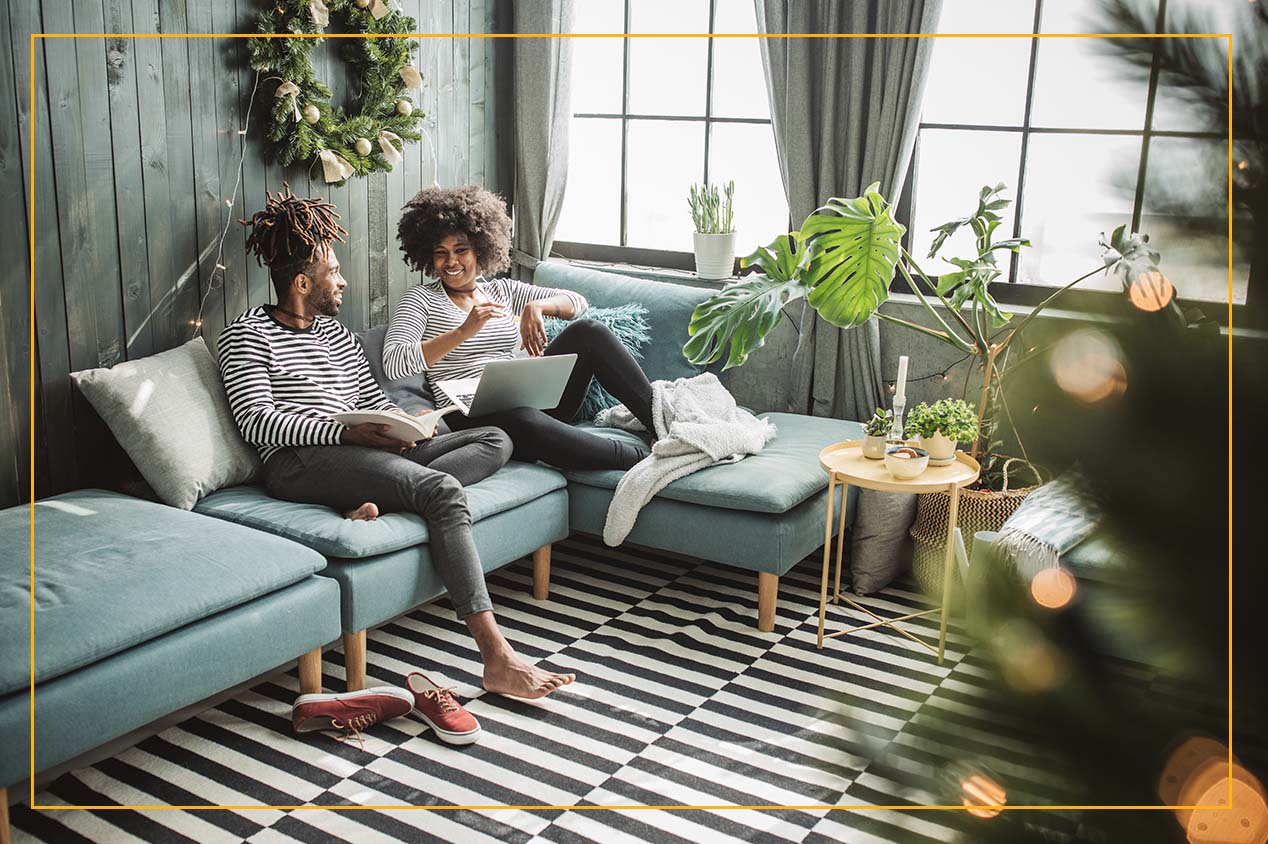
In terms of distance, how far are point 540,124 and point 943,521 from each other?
Result: 2.36 meters

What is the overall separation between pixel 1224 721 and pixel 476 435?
2899mm

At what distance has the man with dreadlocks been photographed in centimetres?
282

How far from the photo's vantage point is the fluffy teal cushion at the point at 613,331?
12.5 feet

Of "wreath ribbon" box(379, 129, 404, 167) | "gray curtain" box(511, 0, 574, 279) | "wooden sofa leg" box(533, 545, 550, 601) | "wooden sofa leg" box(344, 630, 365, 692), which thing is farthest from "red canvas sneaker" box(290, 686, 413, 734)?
"gray curtain" box(511, 0, 574, 279)

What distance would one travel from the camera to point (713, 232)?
422 centimetres

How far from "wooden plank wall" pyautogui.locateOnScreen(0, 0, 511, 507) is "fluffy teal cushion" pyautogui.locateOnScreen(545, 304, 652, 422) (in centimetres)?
99

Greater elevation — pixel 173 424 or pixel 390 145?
pixel 390 145

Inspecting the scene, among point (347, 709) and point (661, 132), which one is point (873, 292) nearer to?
point (661, 132)

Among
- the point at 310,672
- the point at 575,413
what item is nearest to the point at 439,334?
the point at 575,413

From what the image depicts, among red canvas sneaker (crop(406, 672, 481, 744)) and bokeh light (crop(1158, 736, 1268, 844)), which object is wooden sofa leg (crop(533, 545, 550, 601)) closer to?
red canvas sneaker (crop(406, 672, 481, 744))

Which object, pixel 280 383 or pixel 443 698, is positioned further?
pixel 280 383

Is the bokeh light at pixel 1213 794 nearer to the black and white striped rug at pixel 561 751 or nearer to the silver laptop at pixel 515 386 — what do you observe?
the black and white striped rug at pixel 561 751

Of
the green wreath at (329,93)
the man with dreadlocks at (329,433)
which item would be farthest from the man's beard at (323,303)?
the green wreath at (329,93)

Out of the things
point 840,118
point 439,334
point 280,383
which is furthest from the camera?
point 840,118
